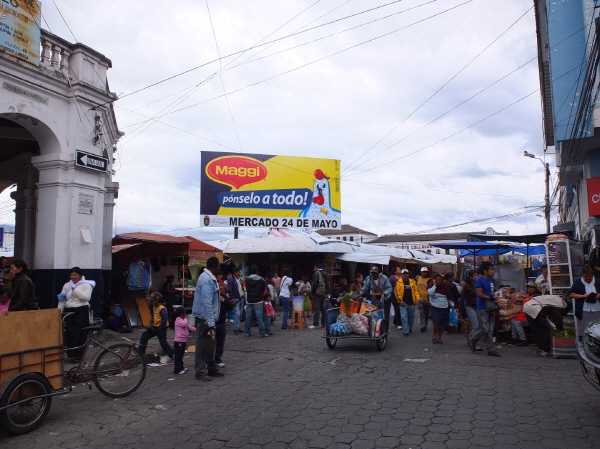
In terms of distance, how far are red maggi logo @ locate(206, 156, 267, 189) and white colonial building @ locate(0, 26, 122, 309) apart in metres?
12.0

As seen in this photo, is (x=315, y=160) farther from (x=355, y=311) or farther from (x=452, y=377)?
(x=452, y=377)

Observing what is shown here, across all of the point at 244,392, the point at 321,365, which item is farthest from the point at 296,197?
the point at 244,392

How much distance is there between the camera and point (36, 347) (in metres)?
5.21

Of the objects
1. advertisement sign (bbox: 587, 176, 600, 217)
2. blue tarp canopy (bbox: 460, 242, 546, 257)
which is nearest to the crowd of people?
advertisement sign (bbox: 587, 176, 600, 217)

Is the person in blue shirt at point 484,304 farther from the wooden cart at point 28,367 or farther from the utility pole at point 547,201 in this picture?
the utility pole at point 547,201

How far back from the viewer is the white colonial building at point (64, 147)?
363 inches

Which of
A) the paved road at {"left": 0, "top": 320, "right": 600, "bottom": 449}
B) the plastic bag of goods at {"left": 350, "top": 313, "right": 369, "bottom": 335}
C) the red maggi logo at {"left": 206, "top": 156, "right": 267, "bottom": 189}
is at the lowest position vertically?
the paved road at {"left": 0, "top": 320, "right": 600, "bottom": 449}

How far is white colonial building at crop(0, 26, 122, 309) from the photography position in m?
9.23

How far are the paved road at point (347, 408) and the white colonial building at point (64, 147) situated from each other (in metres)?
3.44

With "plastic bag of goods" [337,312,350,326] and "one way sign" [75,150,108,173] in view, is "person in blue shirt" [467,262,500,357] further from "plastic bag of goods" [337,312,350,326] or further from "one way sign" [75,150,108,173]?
"one way sign" [75,150,108,173]

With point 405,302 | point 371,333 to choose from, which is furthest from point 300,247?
point 371,333

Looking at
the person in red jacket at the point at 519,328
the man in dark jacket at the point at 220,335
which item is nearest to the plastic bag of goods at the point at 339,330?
the man in dark jacket at the point at 220,335

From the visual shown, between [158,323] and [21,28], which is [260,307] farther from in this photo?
[21,28]

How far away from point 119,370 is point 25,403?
1381mm
